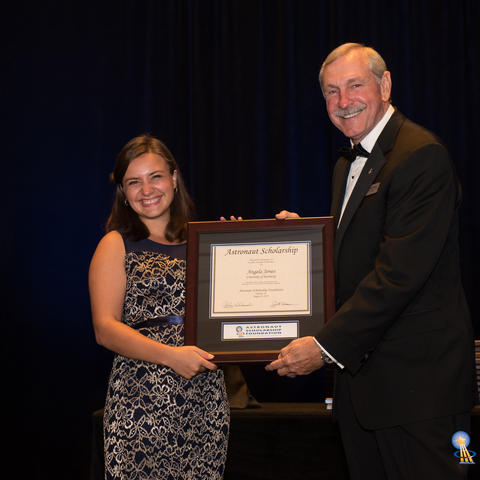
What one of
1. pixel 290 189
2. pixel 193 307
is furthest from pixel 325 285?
pixel 290 189

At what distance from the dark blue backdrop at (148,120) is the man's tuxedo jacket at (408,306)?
7.91 feet

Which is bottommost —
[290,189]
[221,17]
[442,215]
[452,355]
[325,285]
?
[452,355]

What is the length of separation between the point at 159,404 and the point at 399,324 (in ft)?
2.80

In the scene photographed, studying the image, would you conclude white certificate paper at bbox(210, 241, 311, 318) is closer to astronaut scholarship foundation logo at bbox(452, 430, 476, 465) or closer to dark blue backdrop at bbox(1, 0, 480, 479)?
astronaut scholarship foundation logo at bbox(452, 430, 476, 465)

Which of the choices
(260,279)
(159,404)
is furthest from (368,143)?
(159,404)

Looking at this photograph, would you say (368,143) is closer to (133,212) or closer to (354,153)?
(354,153)

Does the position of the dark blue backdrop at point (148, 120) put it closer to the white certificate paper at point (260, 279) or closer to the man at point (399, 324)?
the white certificate paper at point (260, 279)

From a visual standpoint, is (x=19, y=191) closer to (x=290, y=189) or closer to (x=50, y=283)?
(x=50, y=283)

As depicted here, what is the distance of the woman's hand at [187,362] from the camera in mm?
2258

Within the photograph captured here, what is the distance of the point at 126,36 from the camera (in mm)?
4891

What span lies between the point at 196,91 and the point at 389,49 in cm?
134

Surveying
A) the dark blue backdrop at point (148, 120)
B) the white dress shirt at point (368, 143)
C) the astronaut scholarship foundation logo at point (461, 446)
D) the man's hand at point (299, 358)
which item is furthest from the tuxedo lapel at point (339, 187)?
the dark blue backdrop at point (148, 120)

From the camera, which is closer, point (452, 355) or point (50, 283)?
point (452, 355)

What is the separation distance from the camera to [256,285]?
7.98ft
